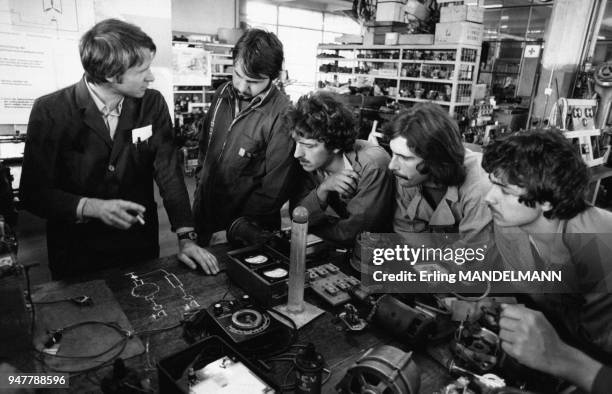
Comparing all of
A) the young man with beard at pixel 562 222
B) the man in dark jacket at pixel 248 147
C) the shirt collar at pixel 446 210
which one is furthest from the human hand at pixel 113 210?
the young man with beard at pixel 562 222

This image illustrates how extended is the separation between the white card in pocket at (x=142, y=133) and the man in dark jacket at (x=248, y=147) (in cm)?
42

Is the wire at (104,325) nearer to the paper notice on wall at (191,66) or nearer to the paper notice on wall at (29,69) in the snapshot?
the paper notice on wall at (29,69)

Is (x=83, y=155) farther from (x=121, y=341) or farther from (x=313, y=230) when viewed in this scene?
(x=313, y=230)

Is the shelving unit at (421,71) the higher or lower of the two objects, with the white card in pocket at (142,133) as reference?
higher

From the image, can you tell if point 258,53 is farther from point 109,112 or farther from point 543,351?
point 543,351

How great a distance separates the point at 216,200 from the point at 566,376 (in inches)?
63.4

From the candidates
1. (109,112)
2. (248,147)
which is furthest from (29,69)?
(248,147)

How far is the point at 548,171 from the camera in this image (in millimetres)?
1290

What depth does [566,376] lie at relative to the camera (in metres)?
0.97

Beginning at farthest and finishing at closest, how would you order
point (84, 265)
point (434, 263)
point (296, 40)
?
point (296, 40) → point (84, 265) → point (434, 263)

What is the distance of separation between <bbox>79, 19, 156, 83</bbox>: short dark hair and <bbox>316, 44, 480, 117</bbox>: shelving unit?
16.0ft

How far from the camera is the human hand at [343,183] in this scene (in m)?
1.72

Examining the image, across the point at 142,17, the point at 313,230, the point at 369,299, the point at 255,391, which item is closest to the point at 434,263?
the point at 369,299

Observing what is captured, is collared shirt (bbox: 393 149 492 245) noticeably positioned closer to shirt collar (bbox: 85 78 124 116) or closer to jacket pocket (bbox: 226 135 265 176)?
jacket pocket (bbox: 226 135 265 176)
